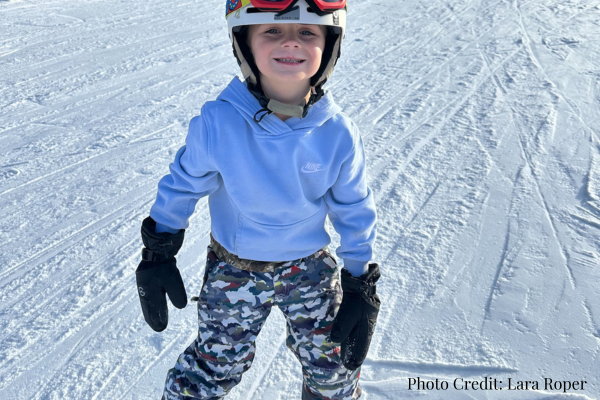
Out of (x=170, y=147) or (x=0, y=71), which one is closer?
(x=170, y=147)

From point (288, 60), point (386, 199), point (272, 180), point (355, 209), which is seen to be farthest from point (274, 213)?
point (386, 199)

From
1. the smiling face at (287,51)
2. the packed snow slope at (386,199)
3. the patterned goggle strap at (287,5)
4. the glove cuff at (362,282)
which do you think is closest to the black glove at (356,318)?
the glove cuff at (362,282)

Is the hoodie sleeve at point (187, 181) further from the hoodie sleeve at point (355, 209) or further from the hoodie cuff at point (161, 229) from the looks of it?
the hoodie sleeve at point (355, 209)

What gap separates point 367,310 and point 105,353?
118 cm

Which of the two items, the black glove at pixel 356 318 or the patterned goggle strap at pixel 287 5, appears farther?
the black glove at pixel 356 318

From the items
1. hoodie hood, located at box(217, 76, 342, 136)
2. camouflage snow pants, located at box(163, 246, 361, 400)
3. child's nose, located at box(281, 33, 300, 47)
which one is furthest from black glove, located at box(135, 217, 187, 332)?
child's nose, located at box(281, 33, 300, 47)

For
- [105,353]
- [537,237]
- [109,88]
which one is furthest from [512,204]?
[109,88]

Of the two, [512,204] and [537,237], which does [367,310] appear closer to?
[537,237]

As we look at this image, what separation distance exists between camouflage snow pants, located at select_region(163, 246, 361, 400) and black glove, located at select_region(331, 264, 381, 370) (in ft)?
0.21

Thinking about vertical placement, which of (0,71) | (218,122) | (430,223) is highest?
(218,122)

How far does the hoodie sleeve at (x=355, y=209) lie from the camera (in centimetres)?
177

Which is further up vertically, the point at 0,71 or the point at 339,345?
the point at 339,345

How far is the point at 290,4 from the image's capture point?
1.59 metres

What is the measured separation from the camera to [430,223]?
3.14 metres
